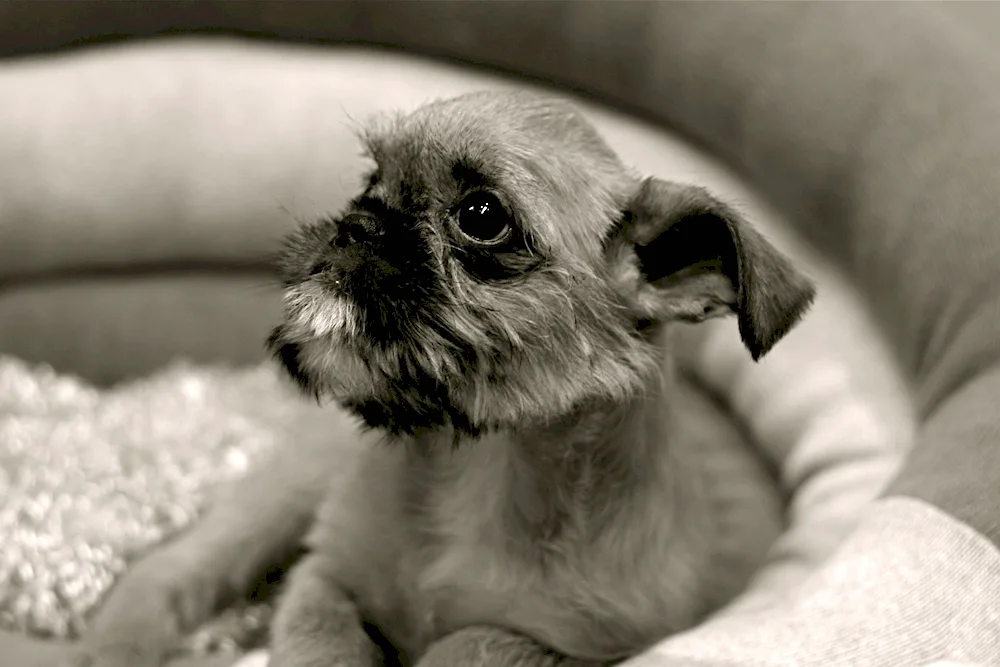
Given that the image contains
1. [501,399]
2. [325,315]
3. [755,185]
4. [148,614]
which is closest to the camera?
[325,315]

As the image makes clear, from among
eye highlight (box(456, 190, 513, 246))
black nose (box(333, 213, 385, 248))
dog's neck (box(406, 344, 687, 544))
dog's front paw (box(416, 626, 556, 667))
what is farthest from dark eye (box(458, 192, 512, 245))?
dog's front paw (box(416, 626, 556, 667))

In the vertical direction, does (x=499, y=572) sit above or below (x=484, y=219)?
below

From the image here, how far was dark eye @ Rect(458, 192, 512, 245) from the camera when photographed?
54.7 inches

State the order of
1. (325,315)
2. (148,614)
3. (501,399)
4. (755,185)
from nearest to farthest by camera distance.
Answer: (325,315)
(501,399)
(148,614)
(755,185)

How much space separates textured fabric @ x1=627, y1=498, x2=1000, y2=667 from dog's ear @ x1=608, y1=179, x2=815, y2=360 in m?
0.36

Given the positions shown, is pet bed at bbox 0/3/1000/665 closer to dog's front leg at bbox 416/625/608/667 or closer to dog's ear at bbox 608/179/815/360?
dog's front leg at bbox 416/625/608/667

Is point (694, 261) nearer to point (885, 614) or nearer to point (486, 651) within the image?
point (885, 614)

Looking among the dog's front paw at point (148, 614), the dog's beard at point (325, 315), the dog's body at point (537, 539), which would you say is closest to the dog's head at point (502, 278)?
the dog's beard at point (325, 315)

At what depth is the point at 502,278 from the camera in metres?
1.39

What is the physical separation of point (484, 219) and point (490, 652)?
2.16 feet

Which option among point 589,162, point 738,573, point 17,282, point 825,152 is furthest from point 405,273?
point 17,282

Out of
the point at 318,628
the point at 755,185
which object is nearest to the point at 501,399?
the point at 318,628

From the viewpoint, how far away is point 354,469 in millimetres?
1770

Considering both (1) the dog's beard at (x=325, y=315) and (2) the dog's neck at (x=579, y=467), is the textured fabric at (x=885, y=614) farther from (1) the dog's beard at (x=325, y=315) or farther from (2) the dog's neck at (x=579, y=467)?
(1) the dog's beard at (x=325, y=315)
